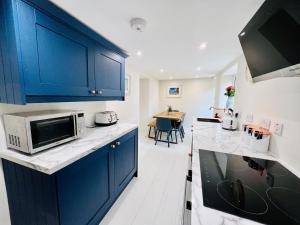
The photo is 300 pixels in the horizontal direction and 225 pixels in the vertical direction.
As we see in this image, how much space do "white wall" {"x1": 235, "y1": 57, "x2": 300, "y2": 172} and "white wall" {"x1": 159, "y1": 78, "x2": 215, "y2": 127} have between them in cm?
378

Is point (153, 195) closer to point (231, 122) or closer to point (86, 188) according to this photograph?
point (86, 188)

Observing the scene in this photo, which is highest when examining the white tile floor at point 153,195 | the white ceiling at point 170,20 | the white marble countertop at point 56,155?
the white ceiling at point 170,20

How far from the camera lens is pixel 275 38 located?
2.58 feet

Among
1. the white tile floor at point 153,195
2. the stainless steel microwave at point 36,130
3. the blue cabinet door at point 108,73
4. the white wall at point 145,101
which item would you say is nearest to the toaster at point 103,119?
the blue cabinet door at point 108,73

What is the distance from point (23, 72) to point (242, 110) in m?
2.47

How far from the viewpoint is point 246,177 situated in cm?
79

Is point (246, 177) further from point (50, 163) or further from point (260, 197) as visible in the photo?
point (50, 163)

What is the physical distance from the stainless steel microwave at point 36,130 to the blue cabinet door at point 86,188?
29 cm

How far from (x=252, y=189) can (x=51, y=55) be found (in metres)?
1.65

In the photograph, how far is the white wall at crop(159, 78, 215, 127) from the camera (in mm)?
5094

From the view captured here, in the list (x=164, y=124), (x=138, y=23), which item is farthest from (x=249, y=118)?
(x=164, y=124)

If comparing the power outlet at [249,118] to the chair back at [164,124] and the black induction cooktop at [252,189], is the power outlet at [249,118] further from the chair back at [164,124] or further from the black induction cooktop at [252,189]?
the chair back at [164,124]

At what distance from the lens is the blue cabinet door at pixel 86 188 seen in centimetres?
90

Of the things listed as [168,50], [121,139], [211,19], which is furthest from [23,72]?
[168,50]
